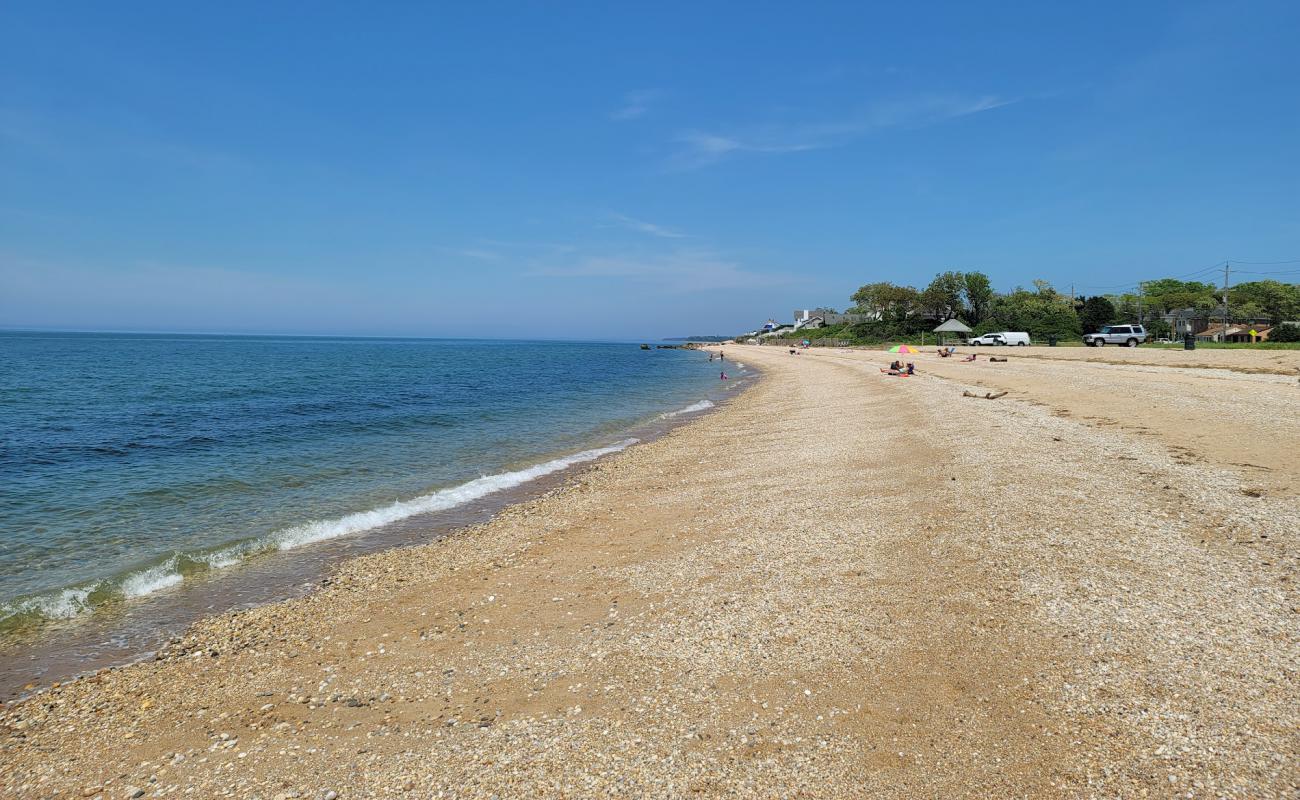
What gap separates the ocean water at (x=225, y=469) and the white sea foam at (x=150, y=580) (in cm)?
3

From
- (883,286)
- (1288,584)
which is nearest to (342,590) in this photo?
(1288,584)

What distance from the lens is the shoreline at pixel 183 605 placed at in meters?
6.29

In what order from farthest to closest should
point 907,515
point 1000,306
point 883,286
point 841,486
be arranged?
point 883,286, point 1000,306, point 841,486, point 907,515

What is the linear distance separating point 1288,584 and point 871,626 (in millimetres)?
4122

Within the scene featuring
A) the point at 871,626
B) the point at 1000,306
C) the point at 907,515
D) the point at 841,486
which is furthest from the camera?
the point at 1000,306

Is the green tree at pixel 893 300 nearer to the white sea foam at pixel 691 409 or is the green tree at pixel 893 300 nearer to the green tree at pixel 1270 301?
the green tree at pixel 1270 301

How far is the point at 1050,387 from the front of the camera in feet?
73.9

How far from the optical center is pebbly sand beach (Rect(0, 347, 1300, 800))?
3.89 m

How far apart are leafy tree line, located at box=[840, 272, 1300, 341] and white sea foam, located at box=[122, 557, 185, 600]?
7904cm

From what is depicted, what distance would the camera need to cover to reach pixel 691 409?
2883 centimetres

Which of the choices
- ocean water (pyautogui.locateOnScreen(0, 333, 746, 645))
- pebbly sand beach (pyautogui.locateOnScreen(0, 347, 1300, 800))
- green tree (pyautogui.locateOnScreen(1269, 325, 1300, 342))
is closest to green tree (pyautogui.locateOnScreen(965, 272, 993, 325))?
green tree (pyautogui.locateOnScreen(1269, 325, 1300, 342))

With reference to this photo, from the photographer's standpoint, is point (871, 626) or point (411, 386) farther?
point (411, 386)

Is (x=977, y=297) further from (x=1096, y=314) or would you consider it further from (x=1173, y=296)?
(x=1173, y=296)

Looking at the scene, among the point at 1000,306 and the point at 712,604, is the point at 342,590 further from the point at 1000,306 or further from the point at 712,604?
the point at 1000,306
